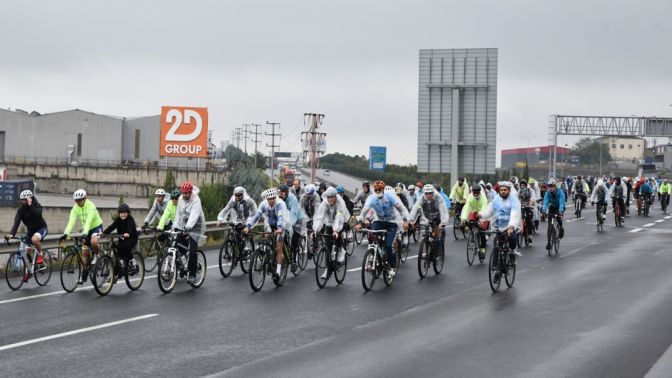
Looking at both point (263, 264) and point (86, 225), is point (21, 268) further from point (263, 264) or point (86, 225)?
point (263, 264)

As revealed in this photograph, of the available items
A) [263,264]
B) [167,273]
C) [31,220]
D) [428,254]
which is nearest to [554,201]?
[428,254]

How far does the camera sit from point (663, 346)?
1046cm

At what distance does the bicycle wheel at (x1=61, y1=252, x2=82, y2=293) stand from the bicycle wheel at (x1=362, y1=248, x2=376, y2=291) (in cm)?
477

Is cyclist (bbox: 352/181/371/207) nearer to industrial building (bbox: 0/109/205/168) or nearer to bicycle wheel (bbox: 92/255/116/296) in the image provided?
bicycle wheel (bbox: 92/255/116/296)

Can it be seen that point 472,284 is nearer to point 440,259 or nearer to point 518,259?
point 440,259

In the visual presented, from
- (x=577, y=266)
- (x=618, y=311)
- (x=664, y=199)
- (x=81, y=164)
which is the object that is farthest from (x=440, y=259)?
(x=81, y=164)

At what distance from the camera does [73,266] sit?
49.9 ft

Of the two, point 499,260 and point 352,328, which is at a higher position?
point 499,260

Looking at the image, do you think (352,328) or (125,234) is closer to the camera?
(352,328)

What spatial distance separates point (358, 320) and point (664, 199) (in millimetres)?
38540

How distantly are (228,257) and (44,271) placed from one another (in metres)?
3.53

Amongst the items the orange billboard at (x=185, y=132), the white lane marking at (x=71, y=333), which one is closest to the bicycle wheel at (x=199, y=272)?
the white lane marking at (x=71, y=333)

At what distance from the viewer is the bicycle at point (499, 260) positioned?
15305 mm

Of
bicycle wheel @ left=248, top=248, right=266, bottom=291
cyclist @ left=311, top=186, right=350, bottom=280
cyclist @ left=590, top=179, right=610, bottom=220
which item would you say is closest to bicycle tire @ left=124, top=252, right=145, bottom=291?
bicycle wheel @ left=248, top=248, right=266, bottom=291
